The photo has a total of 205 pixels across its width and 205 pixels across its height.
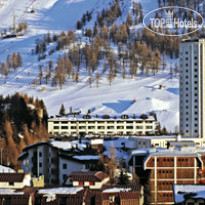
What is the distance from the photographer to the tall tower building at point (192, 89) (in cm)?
7281

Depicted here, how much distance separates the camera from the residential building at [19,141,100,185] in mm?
51312

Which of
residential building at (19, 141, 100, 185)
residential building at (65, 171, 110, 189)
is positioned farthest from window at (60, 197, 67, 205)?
residential building at (19, 141, 100, 185)

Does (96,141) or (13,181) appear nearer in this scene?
(13,181)

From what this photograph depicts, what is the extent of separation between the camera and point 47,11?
6388 inches

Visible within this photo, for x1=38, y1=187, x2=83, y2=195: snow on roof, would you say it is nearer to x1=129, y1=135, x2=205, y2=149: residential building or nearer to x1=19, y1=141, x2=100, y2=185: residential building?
x1=19, y1=141, x2=100, y2=185: residential building

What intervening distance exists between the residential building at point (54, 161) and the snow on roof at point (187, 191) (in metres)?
13.0

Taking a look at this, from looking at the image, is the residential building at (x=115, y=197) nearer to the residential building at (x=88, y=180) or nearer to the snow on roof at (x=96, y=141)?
the residential building at (x=88, y=180)

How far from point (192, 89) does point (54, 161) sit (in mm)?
25174

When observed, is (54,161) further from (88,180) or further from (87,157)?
(88,180)

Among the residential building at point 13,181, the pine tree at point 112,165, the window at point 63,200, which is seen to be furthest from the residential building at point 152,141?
the window at point 63,200

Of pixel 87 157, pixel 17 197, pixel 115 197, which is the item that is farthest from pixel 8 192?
pixel 87 157

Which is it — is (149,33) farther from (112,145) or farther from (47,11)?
(112,145)

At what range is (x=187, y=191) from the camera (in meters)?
38.4

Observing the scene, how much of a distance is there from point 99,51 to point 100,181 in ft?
278
